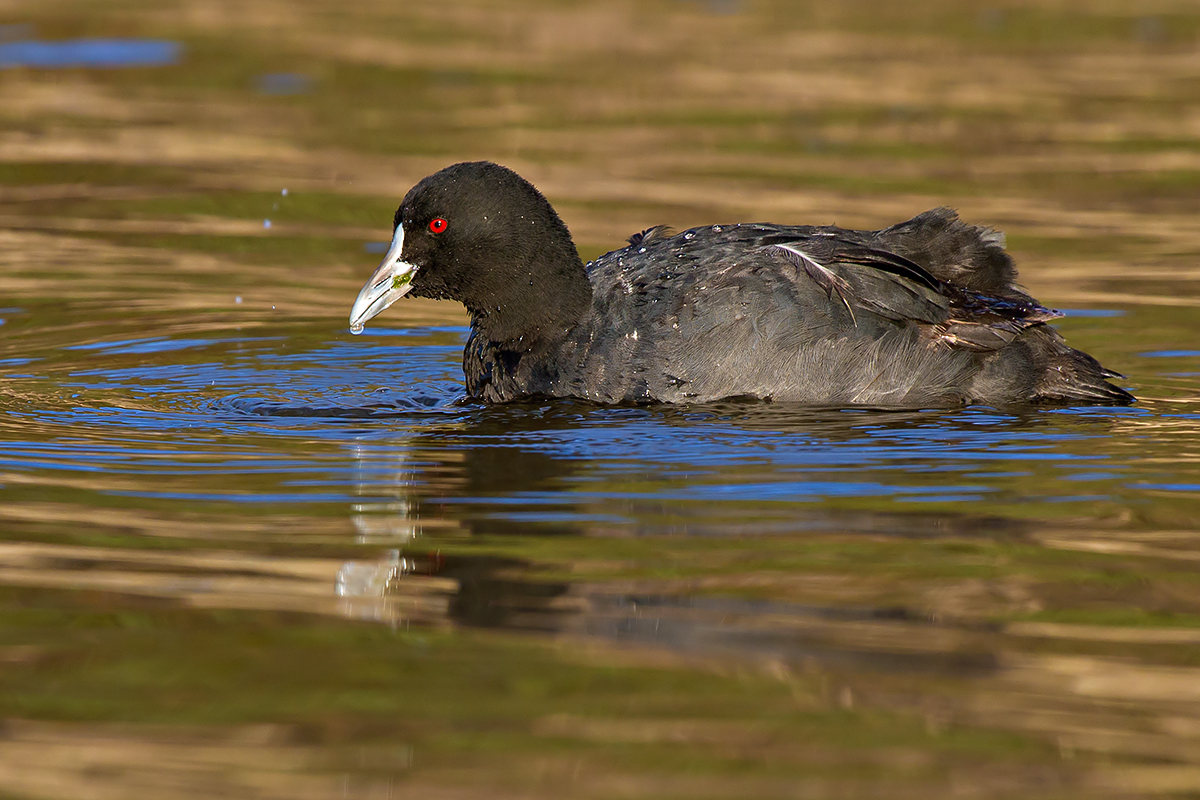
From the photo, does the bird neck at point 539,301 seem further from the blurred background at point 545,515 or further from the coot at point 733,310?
the blurred background at point 545,515

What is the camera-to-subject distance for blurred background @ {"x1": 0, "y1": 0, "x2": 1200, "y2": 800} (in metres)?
3.87

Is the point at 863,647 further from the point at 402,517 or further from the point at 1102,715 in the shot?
the point at 402,517

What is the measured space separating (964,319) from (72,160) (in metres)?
7.69

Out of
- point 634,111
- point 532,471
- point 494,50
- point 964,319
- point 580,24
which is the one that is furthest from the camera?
point 580,24

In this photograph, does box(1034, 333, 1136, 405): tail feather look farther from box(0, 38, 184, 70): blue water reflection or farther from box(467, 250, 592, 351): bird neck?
box(0, 38, 184, 70): blue water reflection

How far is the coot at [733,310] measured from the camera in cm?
716

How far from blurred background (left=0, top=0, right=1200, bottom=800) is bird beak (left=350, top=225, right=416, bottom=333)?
0.39m

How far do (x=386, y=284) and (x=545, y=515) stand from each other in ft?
7.80

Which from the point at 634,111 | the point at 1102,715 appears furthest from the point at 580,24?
the point at 1102,715

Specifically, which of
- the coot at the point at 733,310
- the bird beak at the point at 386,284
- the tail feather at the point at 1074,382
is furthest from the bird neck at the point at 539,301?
the tail feather at the point at 1074,382

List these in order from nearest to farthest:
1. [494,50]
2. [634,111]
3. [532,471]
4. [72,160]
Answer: [532,471]
[72,160]
[634,111]
[494,50]

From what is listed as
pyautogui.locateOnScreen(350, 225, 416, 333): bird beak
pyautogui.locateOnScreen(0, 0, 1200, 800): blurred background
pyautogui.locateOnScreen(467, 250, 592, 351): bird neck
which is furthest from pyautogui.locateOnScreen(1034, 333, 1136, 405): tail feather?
pyautogui.locateOnScreen(350, 225, 416, 333): bird beak

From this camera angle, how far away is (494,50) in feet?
52.0

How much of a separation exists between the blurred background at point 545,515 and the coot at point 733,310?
9.7 inches
